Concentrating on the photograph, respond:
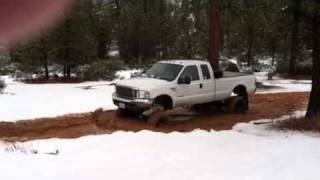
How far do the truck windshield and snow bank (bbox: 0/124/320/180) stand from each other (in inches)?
135

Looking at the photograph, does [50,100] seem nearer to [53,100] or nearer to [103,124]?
[53,100]

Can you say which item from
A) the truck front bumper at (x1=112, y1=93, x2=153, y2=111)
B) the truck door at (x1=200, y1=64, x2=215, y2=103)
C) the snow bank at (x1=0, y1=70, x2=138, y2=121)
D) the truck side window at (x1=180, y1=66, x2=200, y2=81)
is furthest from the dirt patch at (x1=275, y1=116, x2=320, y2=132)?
the snow bank at (x1=0, y1=70, x2=138, y2=121)

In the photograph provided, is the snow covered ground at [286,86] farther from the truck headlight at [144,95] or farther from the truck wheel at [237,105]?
the truck headlight at [144,95]

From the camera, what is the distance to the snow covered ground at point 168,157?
9703 mm

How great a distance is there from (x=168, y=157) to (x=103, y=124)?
545cm

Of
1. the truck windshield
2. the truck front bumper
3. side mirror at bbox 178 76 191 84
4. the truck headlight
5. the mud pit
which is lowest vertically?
the mud pit

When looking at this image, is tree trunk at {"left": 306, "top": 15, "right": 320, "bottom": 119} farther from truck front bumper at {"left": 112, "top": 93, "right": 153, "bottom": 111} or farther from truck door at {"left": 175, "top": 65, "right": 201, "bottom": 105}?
truck front bumper at {"left": 112, "top": 93, "right": 153, "bottom": 111}

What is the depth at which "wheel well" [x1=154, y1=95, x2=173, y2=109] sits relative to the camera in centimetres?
1711

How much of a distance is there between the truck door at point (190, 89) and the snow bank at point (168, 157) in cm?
306

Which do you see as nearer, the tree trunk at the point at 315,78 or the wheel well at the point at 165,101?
the tree trunk at the point at 315,78

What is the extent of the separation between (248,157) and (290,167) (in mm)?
1149

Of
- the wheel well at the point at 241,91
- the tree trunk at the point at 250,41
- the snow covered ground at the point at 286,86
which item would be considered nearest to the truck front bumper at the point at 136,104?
the wheel well at the point at 241,91

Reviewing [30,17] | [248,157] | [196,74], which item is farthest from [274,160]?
[30,17]

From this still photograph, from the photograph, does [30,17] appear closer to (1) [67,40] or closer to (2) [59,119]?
(2) [59,119]
